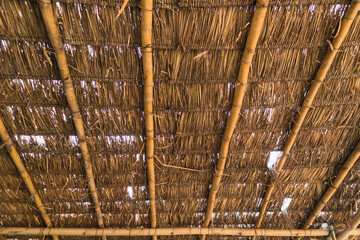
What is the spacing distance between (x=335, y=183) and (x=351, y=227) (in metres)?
0.80

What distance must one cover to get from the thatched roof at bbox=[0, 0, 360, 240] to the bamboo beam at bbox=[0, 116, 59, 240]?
0.18 ft

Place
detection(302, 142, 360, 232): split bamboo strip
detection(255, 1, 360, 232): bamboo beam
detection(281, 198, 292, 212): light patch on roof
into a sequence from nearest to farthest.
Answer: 1. detection(255, 1, 360, 232): bamboo beam
2. detection(302, 142, 360, 232): split bamboo strip
3. detection(281, 198, 292, 212): light patch on roof

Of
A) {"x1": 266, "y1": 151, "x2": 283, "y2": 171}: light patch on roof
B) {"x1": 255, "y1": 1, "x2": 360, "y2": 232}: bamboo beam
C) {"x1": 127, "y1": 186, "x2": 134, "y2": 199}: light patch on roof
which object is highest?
{"x1": 255, "y1": 1, "x2": 360, "y2": 232}: bamboo beam

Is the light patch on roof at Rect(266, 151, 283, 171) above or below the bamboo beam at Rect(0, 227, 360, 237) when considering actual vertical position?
above

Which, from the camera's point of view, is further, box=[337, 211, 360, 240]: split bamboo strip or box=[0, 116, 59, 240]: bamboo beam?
box=[337, 211, 360, 240]: split bamboo strip

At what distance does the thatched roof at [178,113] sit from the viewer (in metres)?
1.82

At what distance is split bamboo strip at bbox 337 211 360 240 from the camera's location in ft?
9.74

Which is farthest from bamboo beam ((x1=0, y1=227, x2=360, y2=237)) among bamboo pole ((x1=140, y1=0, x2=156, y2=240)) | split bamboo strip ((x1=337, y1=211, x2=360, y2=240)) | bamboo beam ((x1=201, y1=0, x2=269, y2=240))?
bamboo pole ((x1=140, y1=0, x2=156, y2=240))

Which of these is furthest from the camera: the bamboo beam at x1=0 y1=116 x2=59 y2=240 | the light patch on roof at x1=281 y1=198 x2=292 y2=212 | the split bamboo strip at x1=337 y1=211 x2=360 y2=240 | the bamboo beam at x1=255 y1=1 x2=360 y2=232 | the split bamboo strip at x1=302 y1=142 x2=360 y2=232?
the light patch on roof at x1=281 y1=198 x2=292 y2=212

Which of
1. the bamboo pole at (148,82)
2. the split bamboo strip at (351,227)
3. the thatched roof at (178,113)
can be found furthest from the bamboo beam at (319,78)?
the bamboo pole at (148,82)

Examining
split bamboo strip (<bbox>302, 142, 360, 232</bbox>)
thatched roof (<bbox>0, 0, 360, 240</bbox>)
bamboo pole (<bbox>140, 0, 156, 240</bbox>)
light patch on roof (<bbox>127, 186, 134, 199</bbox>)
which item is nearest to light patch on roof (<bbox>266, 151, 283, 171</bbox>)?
thatched roof (<bbox>0, 0, 360, 240</bbox>)

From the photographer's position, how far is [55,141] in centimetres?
240

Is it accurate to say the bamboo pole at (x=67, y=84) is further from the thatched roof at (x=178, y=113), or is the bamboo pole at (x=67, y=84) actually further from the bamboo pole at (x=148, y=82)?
the bamboo pole at (x=148, y=82)

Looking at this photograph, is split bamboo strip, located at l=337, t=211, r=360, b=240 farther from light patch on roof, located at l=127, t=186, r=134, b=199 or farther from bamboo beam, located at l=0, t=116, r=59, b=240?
bamboo beam, located at l=0, t=116, r=59, b=240
